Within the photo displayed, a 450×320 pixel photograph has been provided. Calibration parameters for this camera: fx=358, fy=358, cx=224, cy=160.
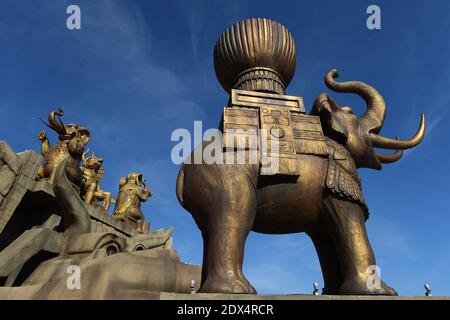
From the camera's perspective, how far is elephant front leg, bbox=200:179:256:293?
10.5 ft

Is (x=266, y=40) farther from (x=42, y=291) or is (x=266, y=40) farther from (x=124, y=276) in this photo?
(x=42, y=291)

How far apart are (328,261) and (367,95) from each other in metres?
2.26

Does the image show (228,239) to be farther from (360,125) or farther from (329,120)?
(360,125)

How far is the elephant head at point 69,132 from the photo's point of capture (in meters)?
12.8

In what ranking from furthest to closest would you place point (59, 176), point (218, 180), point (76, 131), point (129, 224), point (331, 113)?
point (129, 224) → point (76, 131) → point (59, 176) → point (331, 113) → point (218, 180)

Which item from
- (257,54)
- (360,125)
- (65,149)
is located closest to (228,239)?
(360,125)

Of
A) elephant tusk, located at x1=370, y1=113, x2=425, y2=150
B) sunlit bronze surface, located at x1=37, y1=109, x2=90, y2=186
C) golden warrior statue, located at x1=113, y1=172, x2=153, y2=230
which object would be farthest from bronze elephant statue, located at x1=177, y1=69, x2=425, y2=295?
golden warrior statue, located at x1=113, y1=172, x2=153, y2=230

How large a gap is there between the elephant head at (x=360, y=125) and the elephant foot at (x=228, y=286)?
2090mm

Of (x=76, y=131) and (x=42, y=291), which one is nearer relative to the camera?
(x=42, y=291)

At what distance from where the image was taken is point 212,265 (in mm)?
3328

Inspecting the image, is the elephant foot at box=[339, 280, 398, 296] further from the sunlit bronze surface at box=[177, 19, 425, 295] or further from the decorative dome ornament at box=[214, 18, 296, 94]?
the decorative dome ornament at box=[214, 18, 296, 94]

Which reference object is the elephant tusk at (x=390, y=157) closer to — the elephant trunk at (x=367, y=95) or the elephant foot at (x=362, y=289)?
the elephant trunk at (x=367, y=95)

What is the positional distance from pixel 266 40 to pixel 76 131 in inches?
398
